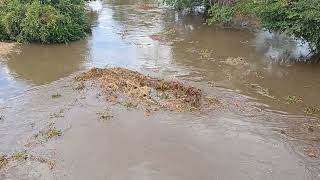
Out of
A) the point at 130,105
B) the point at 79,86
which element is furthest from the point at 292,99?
the point at 79,86

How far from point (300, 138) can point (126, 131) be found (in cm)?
465

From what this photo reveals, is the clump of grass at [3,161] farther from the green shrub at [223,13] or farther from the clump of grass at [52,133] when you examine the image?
the green shrub at [223,13]

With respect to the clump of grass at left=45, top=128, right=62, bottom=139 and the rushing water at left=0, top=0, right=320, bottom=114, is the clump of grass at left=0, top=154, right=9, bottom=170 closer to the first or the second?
the clump of grass at left=45, top=128, right=62, bottom=139

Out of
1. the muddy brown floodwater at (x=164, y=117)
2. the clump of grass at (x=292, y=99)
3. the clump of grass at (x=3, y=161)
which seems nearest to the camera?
the clump of grass at (x=3, y=161)

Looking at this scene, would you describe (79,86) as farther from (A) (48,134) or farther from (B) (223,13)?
(B) (223,13)

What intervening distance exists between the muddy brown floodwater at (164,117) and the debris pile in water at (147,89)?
1.53ft

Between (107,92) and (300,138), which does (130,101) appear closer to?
(107,92)

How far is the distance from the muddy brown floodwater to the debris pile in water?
1.53 ft

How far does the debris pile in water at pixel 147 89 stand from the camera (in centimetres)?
1384

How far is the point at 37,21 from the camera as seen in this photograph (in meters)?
20.3

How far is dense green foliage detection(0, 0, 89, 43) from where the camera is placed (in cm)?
2033

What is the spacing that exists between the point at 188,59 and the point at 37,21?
23.7ft

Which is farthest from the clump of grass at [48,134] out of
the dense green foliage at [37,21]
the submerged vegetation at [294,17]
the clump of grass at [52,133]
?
the submerged vegetation at [294,17]

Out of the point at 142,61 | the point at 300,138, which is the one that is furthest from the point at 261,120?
the point at 142,61
